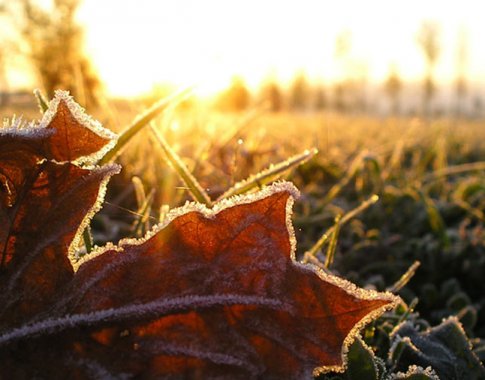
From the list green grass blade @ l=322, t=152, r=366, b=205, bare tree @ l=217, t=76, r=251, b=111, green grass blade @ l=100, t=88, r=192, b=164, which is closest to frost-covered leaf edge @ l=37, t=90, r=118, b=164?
green grass blade @ l=100, t=88, r=192, b=164

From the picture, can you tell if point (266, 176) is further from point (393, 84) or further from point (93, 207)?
point (393, 84)

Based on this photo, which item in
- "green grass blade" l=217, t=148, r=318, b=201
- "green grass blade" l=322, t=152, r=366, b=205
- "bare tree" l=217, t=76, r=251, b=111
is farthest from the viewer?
"bare tree" l=217, t=76, r=251, b=111

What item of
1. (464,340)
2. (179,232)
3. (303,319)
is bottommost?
(464,340)

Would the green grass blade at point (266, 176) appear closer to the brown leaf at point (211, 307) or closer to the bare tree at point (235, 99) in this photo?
the brown leaf at point (211, 307)

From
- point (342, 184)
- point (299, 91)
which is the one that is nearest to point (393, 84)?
point (299, 91)

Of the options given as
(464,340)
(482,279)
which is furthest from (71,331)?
(482,279)

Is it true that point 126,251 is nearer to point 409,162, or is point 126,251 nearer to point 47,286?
point 47,286

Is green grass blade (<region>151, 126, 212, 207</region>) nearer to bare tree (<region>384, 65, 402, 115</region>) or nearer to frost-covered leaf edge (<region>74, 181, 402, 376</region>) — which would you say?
frost-covered leaf edge (<region>74, 181, 402, 376</region>)

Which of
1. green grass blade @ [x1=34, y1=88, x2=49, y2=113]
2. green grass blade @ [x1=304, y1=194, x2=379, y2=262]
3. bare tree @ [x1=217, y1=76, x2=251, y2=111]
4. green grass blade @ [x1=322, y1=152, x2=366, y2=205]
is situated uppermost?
bare tree @ [x1=217, y1=76, x2=251, y2=111]
